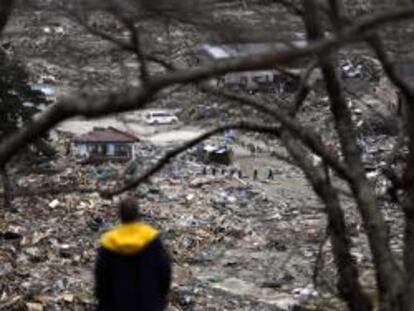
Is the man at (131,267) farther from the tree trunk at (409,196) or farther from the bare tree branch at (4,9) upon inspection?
the tree trunk at (409,196)

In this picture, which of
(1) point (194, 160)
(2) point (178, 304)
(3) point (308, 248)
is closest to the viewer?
(2) point (178, 304)

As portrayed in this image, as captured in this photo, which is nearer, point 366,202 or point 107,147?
point 366,202

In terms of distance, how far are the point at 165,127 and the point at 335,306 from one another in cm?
1808

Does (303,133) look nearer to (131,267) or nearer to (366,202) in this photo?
(366,202)

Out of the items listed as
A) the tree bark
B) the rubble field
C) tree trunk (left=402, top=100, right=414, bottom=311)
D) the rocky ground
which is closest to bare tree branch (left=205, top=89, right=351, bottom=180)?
the tree bark

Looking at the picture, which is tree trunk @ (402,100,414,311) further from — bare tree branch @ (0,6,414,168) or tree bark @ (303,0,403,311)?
bare tree branch @ (0,6,414,168)

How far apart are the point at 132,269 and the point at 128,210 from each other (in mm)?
268

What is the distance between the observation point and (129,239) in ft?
12.7

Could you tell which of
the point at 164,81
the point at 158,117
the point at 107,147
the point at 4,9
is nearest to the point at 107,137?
the point at 107,147

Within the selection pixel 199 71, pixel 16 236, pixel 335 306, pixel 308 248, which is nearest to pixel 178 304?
pixel 335 306

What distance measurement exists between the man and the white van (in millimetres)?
25413

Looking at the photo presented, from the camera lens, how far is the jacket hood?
388cm

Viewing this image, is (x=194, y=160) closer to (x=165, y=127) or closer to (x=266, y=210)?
(x=165, y=127)

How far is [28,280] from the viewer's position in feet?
46.9
